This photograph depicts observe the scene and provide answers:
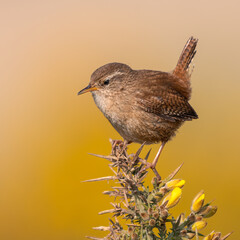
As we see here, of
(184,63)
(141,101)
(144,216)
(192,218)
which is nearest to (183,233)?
(192,218)

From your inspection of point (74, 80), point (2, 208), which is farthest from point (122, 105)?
point (74, 80)

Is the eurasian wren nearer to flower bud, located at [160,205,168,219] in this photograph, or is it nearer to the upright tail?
the upright tail

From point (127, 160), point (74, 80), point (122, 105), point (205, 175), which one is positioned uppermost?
point (74, 80)

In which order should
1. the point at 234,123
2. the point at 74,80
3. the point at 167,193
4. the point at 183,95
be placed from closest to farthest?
the point at 167,193 < the point at 183,95 < the point at 234,123 < the point at 74,80

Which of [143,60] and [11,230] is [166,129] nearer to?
[11,230]

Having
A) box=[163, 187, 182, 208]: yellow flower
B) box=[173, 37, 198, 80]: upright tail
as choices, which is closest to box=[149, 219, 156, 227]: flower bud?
box=[163, 187, 182, 208]: yellow flower

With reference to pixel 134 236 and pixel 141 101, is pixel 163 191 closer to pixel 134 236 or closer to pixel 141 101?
pixel 134 236
